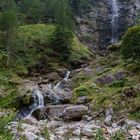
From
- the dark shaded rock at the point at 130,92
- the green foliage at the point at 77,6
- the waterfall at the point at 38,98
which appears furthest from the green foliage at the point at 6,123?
the green foliage at the point at 77,6

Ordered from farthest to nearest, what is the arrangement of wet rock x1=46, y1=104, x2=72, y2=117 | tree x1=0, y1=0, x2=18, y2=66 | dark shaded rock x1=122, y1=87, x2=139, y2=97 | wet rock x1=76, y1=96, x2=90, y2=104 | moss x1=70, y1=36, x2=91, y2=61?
moss x1=70, y1=36, x2=91, y2=61 < tree x1=0, y1=0, x2=18, y2=66 < wet rock x1=76, y1=96, x2=90, y2=104 < dark shaded rock x1=122, y1=87, x2=139, y2=97 < wet rock x1=46, y1=104, x2=72, y2=117

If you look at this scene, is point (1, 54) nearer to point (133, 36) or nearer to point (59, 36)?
point (133, 36)

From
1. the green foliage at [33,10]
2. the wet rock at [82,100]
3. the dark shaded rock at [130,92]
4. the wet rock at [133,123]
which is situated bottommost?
the wet rock at [82,100]

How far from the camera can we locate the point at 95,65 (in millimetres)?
63312

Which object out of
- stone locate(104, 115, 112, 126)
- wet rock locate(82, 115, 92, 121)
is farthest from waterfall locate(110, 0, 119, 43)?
stone locate(104, 115, 112, 126)

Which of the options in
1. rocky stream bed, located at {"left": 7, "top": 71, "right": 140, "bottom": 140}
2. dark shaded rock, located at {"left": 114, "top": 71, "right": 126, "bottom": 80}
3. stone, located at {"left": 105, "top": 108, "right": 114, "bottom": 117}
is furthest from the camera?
dark shaded rock, located at {"left": 114, "top": 71, "right": 126, "bottom": 80}

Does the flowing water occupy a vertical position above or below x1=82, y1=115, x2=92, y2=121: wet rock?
below

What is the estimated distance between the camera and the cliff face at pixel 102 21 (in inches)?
3647

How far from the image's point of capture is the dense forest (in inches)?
941

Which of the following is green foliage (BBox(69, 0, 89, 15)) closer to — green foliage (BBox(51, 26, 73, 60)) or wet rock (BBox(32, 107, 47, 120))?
green foliage (BBox(51, 26, 73, 60))

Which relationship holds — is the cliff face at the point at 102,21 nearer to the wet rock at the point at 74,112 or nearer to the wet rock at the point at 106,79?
the wet rock at the point at 106,79

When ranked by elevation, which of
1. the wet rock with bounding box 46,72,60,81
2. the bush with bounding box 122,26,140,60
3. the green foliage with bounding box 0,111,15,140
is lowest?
the wet rock with bounding box 46,72,60,81

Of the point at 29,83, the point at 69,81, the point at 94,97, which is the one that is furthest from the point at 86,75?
the point at 94,97

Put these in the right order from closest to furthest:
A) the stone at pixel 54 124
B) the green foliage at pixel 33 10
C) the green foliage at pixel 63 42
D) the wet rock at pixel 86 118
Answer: the stone at pixel 54 124, the wet rock at pixel 86 118, the green foliage at pixel 63 42, the green foliage at pixel 33 10
